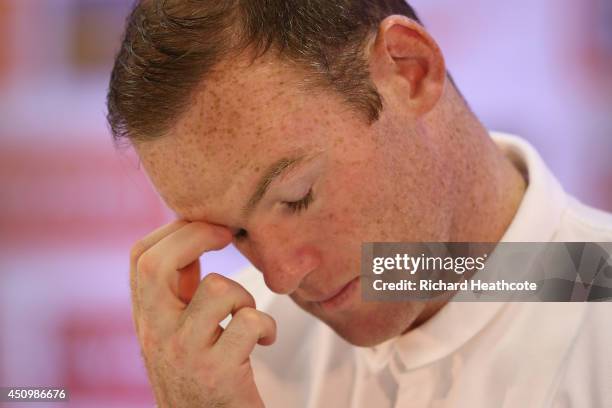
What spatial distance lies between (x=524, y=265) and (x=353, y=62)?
42 cm

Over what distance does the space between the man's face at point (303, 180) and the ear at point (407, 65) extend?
1.3 inches

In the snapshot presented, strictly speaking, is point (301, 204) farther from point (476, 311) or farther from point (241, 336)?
point (476, 311)

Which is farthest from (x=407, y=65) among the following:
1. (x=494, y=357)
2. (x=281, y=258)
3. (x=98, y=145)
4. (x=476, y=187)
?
(x=98, y=145)

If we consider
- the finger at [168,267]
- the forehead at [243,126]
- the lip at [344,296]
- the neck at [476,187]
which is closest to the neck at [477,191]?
the neck at [476,187]

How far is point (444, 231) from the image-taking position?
1274 millimetres

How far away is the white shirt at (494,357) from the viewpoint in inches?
47.0

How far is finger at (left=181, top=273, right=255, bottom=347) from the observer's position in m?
1.18

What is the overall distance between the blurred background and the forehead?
91 cm

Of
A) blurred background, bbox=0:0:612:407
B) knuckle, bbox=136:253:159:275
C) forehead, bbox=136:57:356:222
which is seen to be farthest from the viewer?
blurred background, bbox=0:0:612:407

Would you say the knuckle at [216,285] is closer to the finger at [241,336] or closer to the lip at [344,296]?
the finger at [241,336]

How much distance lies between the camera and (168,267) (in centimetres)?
121

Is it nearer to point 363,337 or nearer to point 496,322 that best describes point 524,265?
point 496,322

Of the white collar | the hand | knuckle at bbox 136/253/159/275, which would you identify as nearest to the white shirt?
the white collar

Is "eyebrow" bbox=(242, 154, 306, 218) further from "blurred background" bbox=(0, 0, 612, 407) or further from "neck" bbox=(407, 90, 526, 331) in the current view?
"blurred background" bbox=(0, 0, 612, 407)
